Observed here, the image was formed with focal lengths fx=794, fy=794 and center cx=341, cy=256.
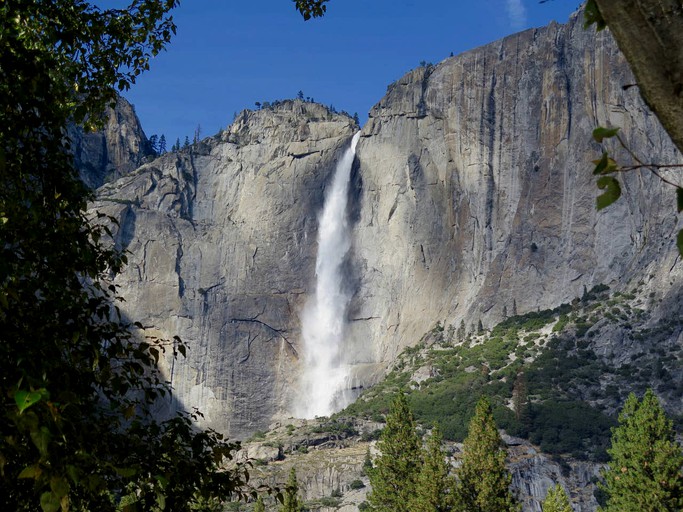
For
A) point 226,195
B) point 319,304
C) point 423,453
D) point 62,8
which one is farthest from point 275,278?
point 62,8

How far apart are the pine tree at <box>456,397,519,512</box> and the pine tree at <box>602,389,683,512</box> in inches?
173

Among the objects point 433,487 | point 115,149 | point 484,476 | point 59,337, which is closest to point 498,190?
point 115,149

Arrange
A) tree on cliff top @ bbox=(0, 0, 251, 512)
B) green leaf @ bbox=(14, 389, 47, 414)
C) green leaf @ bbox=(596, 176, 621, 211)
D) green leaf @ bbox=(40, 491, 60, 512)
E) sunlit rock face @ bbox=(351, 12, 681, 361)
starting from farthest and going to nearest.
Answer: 1. sunlit rock face @ bbox=(351, 12, 681, 361)
2. tree on cliff top @ bbox=(0, 0, 251, 512)
3. green leaf @ bbox=(40, 491, 60, 512)
4. green leaf @ bbox=(14, 389, 47, 414)
5. green leaf @ bbox=(596, 176, 621, 211)

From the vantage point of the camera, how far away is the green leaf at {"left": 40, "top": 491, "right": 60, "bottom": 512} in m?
3.53

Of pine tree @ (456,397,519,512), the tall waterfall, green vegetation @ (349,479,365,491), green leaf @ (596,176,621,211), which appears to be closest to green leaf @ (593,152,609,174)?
green leaf @ (596,176,621,211)

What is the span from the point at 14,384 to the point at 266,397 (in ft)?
328

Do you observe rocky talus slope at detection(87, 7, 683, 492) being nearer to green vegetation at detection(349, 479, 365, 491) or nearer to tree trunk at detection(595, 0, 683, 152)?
green vegetation at detection(349, 479, 365, 491)

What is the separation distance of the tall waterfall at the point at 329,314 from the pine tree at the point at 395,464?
62.0 metres

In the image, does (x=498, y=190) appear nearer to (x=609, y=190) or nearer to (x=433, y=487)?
(x=433, y=487)

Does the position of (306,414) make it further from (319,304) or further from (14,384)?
(14,384)

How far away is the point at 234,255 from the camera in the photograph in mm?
107500

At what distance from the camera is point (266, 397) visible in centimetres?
10225

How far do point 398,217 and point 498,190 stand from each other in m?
13.8

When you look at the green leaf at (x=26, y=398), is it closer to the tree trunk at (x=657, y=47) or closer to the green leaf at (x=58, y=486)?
the green leaf at (x=58, y=486)
